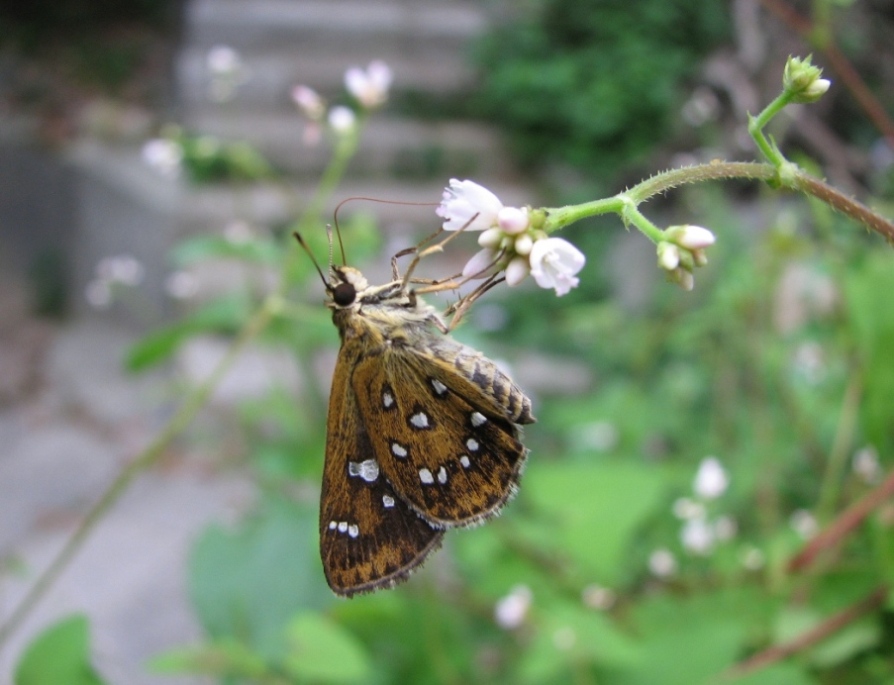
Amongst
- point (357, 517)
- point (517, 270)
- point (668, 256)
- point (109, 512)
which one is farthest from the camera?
point (109, 512)

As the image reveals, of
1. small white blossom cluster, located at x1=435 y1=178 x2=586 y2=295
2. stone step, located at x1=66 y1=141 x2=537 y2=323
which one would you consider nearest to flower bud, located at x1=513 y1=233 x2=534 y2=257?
small white blossom cluster, located at x1=435 y1=178 x2=586 y2=295

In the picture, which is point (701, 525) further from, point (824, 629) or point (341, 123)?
point (341, 123)

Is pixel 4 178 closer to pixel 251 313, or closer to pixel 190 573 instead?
pixel 251 313

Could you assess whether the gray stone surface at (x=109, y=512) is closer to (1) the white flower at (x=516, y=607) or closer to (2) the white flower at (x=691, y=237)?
(1) the white flower at (x=516, y=607)

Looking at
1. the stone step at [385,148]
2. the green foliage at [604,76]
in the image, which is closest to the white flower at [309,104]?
the green foliage at [604,76]

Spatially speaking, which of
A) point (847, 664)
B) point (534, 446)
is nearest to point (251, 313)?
point (847, 664)

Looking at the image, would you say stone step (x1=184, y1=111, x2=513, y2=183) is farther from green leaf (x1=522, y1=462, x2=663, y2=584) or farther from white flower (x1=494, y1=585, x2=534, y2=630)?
white flower (x1=494, y1=585, x2=534, y2=630)

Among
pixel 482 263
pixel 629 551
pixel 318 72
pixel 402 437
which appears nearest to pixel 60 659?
pixel 402 437
